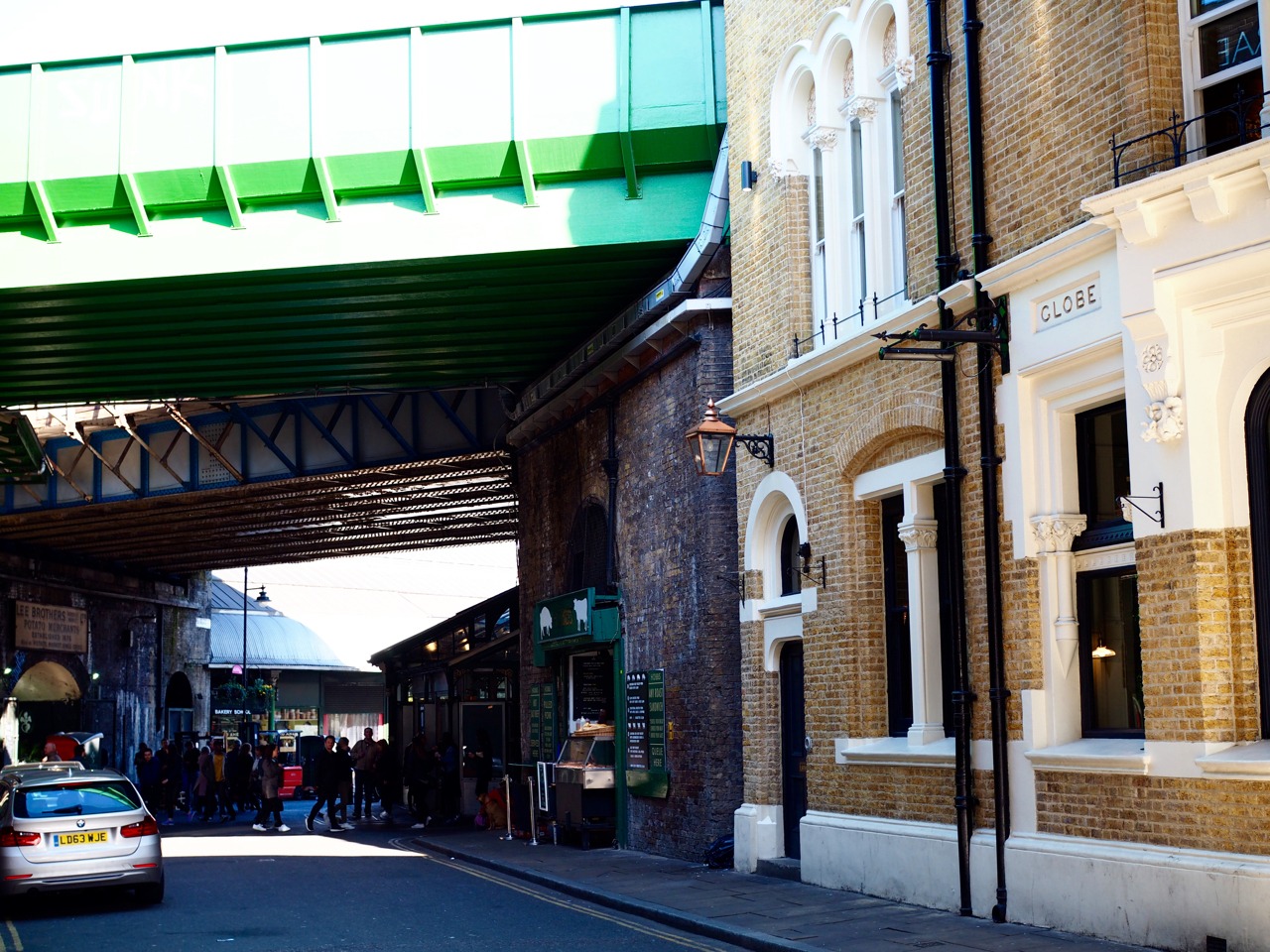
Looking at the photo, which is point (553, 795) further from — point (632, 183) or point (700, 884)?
point (632, 183)

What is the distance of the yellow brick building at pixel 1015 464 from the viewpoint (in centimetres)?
1001

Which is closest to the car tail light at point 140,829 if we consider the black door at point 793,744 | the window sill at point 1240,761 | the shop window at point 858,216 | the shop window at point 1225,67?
the black door at point 793,744

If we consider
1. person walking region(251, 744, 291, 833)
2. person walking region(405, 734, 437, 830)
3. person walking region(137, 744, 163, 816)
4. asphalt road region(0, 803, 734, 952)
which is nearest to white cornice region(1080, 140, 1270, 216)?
asphalt road region(0, 803, 734, 952)

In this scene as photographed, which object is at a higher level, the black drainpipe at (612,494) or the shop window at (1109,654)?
the black drainpipe at (612,494)

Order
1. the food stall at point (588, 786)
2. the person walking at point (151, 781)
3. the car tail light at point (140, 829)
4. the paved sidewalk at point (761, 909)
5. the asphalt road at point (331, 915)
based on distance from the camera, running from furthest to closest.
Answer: the person walking at point (151, 781)
the food stall at point (588, 786)
the car tail light at point (140, 829)
the asphalt road at point (331, 915)
the paved sidewalk at point (761, 909)

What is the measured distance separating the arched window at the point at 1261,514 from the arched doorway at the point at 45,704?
3761cm

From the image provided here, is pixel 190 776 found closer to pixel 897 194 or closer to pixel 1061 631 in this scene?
pixel 897 194

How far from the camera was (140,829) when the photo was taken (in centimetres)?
1586

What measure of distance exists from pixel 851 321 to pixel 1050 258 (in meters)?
3.93

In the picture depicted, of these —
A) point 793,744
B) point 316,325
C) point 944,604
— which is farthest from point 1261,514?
point 316,325

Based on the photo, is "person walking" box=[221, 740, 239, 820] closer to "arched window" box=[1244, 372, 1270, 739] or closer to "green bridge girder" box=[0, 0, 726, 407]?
"green bridge girder" box=[0, 0, 726, 407]

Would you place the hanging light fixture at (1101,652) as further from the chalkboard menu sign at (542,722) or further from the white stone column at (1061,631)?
the chalkboard menu sign at (542,722)

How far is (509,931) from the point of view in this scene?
13398mm

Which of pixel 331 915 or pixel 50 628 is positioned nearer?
pixel 331 915
